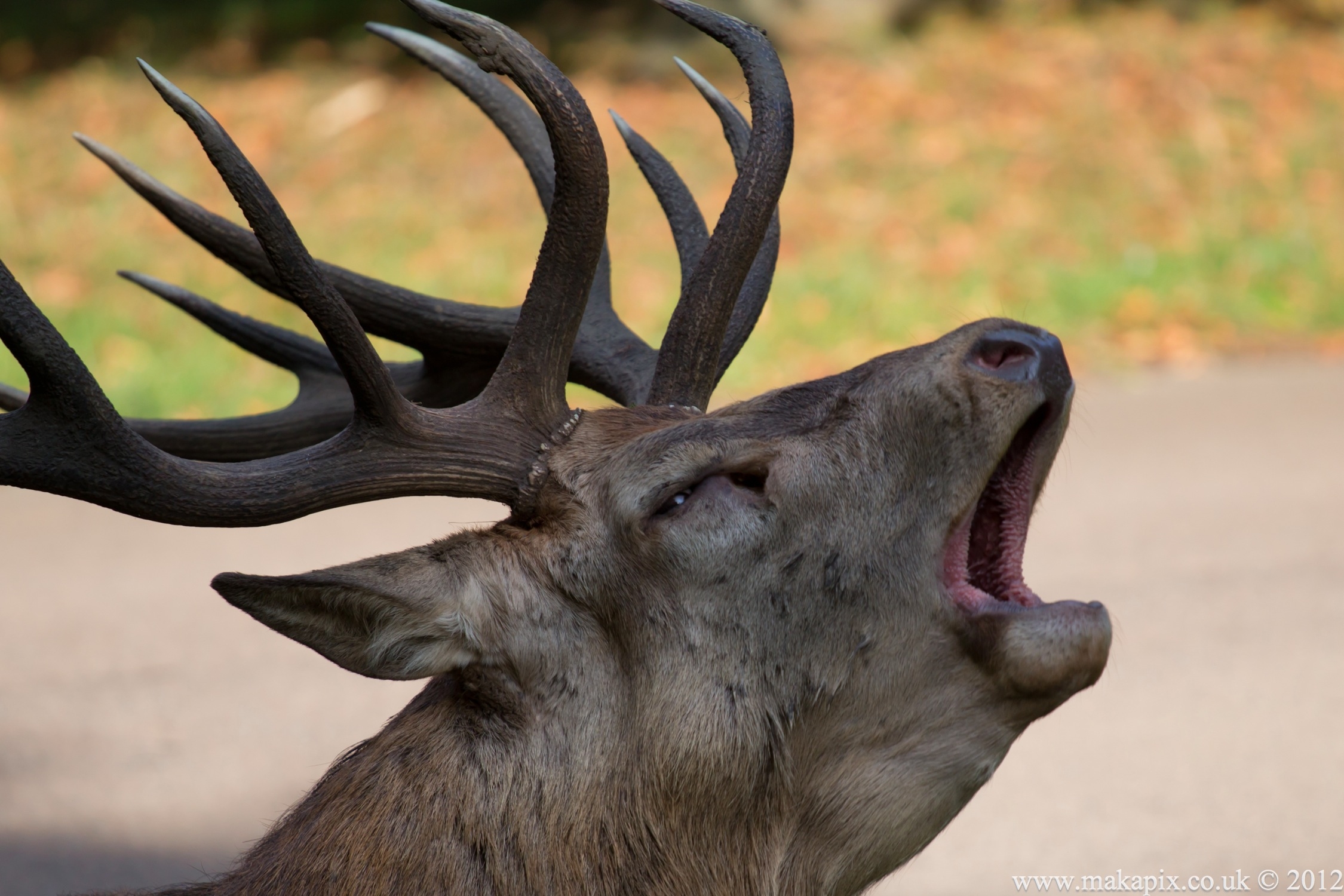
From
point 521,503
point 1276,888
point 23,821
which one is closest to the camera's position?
point 521,503

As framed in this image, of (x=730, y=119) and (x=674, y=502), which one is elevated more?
(x=730, y=119)

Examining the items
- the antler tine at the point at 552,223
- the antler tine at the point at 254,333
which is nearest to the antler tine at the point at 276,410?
the antler tine at the point at 254,333

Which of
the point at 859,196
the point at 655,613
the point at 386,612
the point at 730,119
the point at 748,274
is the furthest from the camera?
the point at 859,196

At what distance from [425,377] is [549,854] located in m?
1.47

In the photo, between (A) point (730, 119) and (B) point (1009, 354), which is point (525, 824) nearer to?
(B) point (1009, 354)

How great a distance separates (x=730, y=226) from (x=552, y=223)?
1.26 ft

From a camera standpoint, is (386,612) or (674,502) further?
(674,502)

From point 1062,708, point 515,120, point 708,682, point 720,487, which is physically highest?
point 515,120

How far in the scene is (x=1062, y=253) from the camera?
10062mm

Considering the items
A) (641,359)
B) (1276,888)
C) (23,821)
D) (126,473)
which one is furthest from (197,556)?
(1276,888)

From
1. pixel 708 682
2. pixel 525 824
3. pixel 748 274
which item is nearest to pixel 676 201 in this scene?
pixel 748 274

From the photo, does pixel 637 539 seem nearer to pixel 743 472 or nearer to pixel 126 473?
pixel 743 472

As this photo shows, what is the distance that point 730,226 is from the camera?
9.32 feet

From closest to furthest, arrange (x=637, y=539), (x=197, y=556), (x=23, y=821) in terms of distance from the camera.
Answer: (x=637, y=539), (x=23, y=821), (x=197, y=556)
